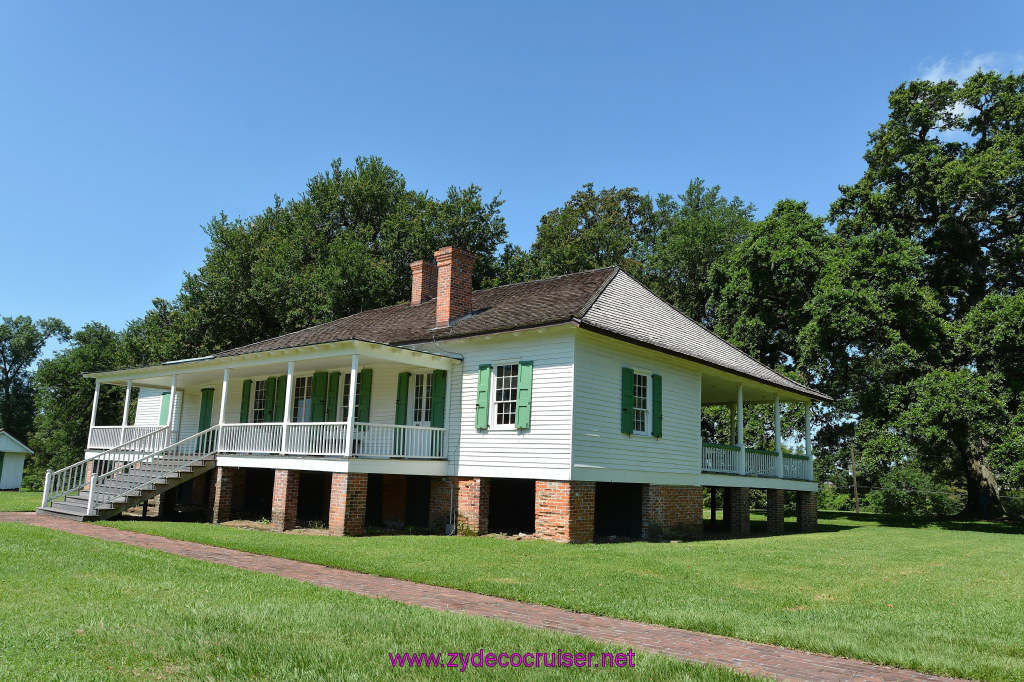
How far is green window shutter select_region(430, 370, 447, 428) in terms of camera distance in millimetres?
17797

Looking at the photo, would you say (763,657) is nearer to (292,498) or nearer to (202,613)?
(202,613)

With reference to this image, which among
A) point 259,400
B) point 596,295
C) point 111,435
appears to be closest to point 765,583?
point 596,295

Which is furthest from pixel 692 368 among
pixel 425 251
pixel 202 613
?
pixel 425 251

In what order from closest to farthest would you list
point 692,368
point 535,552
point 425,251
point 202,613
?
point 202,613 < point 535,552 < point 692,368 < point 425,251

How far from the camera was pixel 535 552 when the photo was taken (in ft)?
42.9

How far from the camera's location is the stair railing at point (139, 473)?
16.5 meters

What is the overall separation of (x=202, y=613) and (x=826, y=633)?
5.69 metres

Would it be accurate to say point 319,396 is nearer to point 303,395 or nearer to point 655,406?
point 303,395

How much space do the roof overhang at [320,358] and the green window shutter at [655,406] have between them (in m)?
4.79

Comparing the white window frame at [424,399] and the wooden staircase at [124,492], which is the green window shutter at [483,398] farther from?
the wooden staircase at [124,492]

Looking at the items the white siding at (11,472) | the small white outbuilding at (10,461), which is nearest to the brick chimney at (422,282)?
the small white outbuilding at (10,461)

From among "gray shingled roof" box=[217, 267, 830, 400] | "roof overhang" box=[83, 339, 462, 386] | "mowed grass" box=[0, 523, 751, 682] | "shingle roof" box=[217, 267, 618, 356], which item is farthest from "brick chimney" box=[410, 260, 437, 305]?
"mowed grass" box=[0, 523, 751, 682]

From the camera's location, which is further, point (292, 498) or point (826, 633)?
point (292, 498)

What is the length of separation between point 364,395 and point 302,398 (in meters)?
3.36
